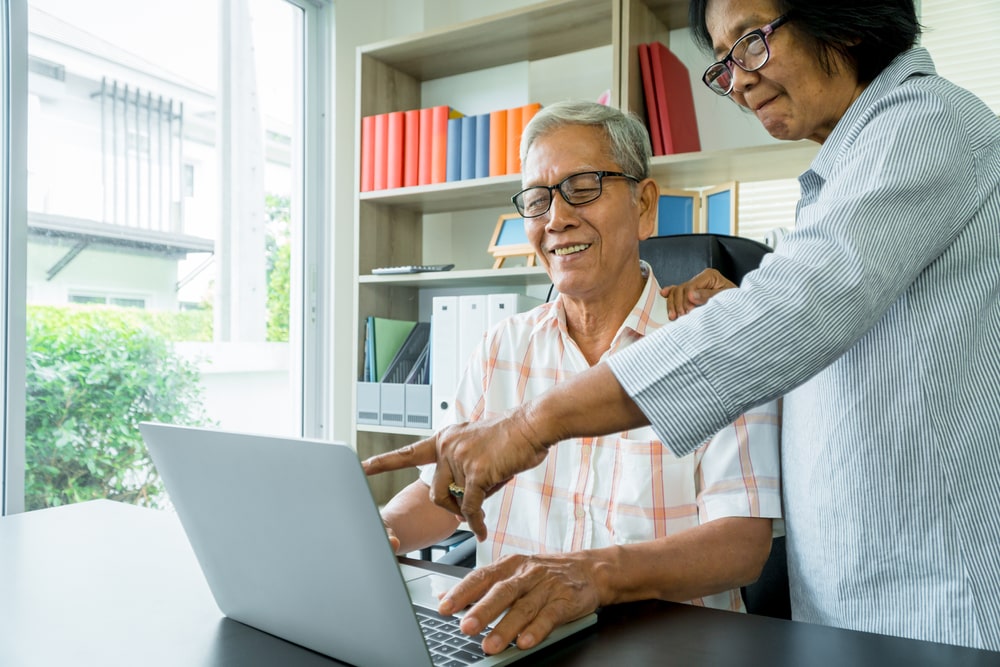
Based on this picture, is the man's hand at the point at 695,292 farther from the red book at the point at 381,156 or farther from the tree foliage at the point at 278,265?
the tree foliage at the point at 278,265

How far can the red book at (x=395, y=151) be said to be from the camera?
280 centimetres

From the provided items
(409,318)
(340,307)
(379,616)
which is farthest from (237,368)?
(379,616)

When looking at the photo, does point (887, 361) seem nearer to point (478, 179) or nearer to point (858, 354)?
point (858, 354)

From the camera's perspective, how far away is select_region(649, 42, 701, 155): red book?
2283mm

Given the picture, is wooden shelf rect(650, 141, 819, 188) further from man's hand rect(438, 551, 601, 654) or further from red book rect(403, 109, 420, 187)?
man's hand rect(438, 551, 601, 654)

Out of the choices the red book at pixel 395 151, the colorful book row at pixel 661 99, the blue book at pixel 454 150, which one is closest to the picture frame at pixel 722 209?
the colorful book row at pixel 661 99

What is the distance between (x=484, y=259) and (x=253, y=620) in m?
2.39

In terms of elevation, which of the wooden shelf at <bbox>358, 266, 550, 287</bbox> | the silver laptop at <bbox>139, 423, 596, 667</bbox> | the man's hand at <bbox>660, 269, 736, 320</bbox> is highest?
the wooden shelf at <bbox>358, 266, 550, 287</bbox>

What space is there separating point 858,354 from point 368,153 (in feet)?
7.76

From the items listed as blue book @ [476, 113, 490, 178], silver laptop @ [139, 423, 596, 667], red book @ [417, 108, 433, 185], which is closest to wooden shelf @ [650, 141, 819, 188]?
blue book @ [476, 113, 490, 178]

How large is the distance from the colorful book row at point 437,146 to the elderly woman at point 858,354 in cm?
167

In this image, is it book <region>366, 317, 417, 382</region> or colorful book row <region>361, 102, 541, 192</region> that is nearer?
colorful book row <region>361, 102, 541, 192</region>

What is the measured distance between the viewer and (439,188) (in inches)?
106

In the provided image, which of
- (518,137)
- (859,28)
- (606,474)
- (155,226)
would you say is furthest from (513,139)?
(859,28)
